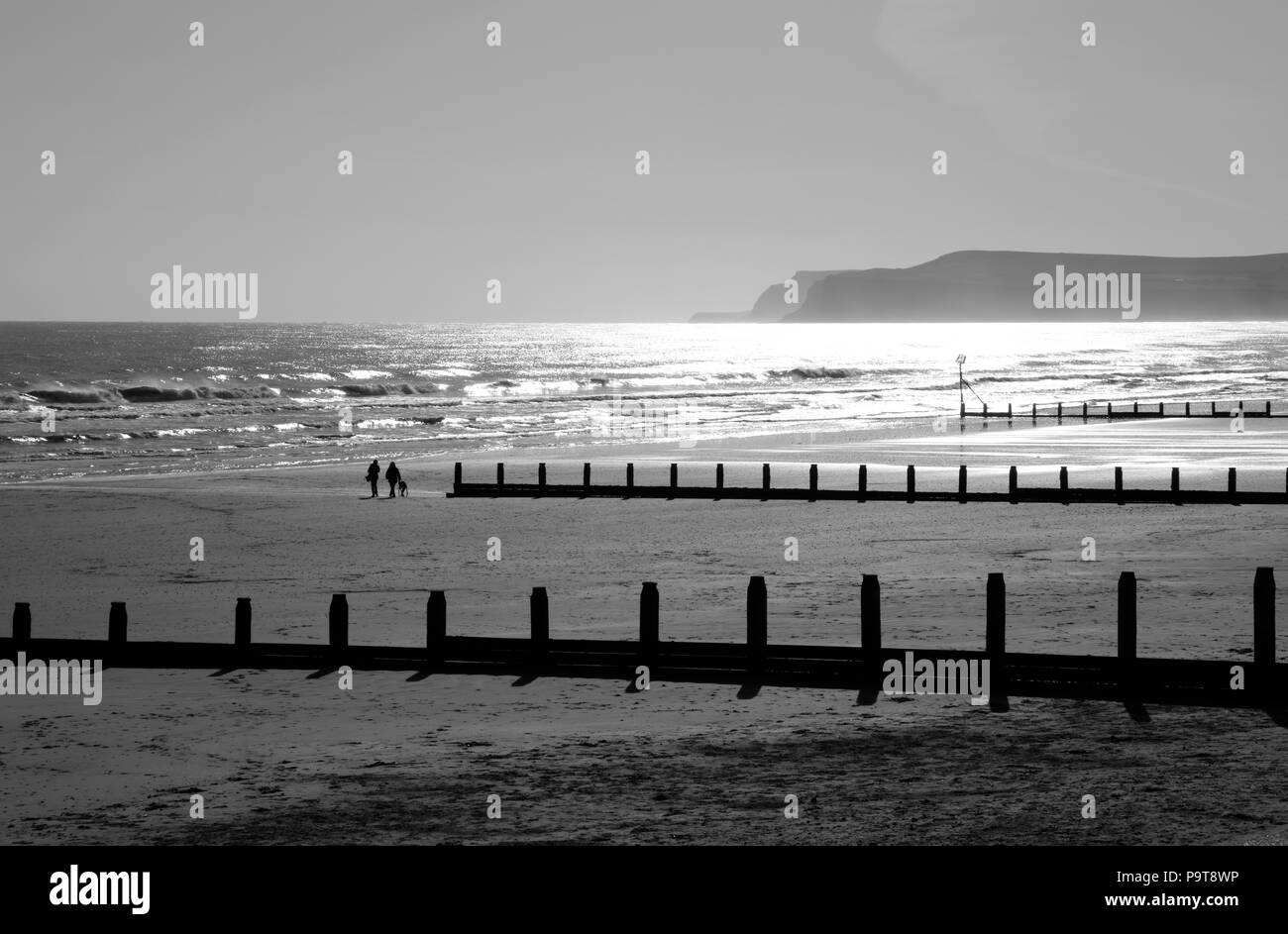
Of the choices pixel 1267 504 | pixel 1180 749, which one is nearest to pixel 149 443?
pixel 1267 504

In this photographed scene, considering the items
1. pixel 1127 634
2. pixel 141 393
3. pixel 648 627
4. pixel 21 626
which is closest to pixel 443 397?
pixel 141 393

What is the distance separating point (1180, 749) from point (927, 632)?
5.15 meters

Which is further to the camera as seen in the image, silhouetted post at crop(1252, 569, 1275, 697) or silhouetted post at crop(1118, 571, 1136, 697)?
silhouetted post at crop(1118, 571, 1136, 697)

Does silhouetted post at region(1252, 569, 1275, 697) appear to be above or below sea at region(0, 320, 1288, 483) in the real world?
below

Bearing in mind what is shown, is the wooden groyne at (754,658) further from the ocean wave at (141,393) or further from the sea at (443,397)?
the ocean wave at (141,393)

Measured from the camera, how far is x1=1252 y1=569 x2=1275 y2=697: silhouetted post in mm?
13430

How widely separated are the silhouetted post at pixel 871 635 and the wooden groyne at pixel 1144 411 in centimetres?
5602

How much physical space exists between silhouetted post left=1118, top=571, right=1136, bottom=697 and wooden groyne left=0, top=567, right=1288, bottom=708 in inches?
0.5

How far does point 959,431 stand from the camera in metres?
63.6

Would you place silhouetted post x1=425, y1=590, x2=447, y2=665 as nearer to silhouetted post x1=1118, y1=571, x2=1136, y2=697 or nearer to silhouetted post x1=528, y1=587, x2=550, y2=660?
silhouetted post x1=528, y1=587, x2=550, y2=660

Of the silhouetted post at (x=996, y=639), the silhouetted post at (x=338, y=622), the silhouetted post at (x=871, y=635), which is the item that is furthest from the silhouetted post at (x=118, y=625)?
the silhouetted post at (x=996, y=639)

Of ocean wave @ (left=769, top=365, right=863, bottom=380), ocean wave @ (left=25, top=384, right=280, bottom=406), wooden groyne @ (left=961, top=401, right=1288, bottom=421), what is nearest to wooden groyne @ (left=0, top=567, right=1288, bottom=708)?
wooden groyne @ (left=961, top=401, right=1288, bottom=421)

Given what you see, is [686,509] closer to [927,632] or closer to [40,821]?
[927,632]

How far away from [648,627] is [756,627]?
3.72 feet
